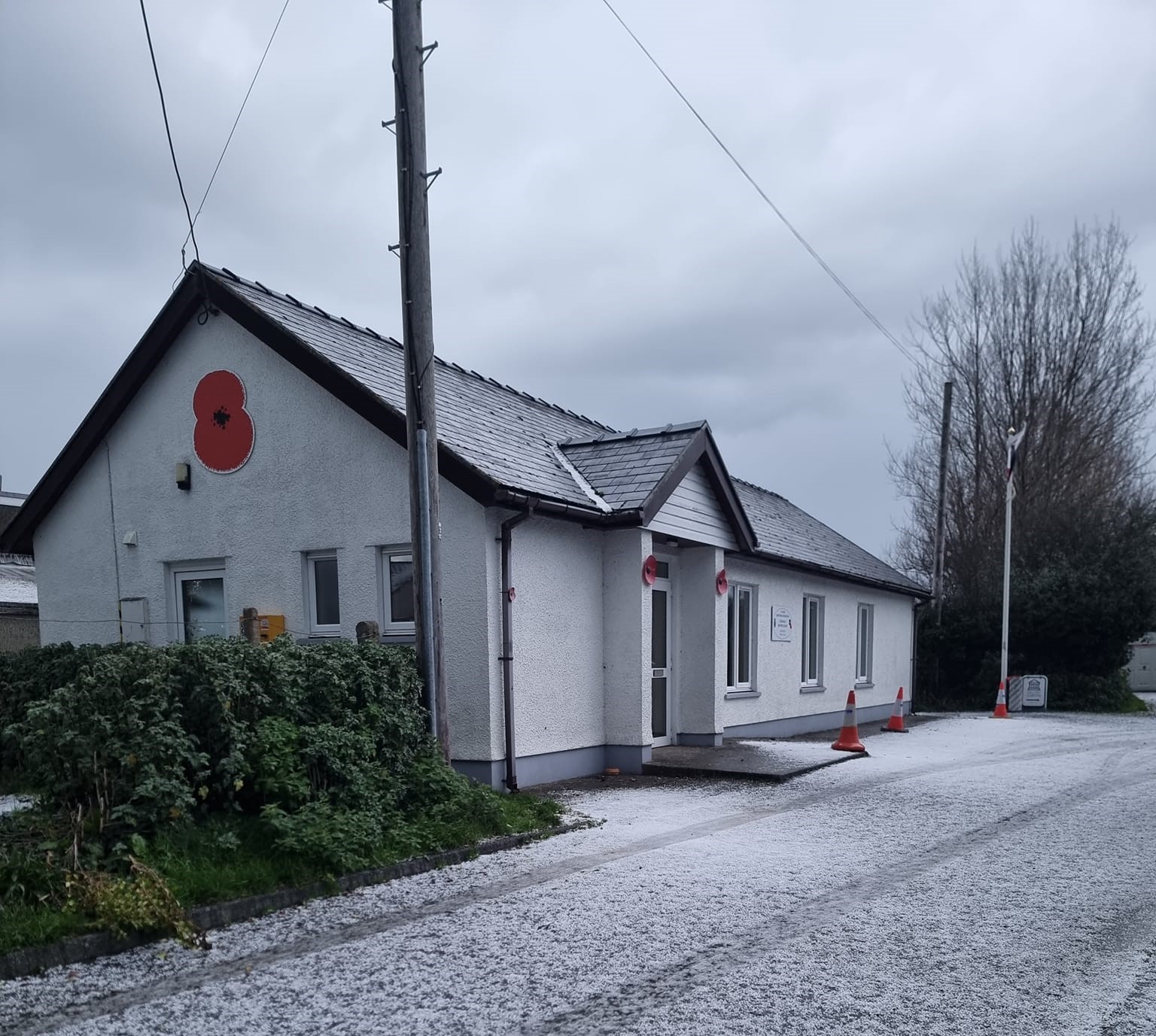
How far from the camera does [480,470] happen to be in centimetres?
1010

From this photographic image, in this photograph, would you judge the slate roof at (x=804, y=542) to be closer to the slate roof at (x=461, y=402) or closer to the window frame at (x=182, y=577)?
the slate roof at (x=461, y=402)

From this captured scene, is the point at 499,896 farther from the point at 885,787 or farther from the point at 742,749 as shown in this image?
the point at 742,749

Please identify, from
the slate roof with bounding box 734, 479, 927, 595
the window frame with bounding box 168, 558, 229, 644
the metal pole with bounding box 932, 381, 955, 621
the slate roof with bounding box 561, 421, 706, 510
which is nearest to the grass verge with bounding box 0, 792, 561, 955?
the slate roof with bounding box 561, 421, 706, 510

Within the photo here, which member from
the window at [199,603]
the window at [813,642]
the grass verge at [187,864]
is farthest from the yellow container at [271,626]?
the window at [813,642]

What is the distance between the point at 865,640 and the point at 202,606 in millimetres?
13765

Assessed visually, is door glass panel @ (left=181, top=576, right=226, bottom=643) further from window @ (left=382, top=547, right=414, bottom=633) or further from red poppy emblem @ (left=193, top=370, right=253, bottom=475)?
window @ (left=382, top=547, right=414, bottom=633)

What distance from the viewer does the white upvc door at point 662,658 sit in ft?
43.8

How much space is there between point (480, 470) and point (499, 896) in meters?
4.54

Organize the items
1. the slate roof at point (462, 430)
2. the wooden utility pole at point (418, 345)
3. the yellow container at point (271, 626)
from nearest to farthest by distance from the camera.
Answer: the wooden utility pole at point (418, 345), the slate roof at point (462, 430), the yellow container at point (271, 626)

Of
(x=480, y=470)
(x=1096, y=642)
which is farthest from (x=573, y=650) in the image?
(x=1096, y=642)

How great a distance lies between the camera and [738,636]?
50.4 ft

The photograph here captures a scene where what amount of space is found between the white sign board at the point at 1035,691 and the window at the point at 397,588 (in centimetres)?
1894

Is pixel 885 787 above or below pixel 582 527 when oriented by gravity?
below

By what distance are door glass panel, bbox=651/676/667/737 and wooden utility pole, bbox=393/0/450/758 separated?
15.8 ft
